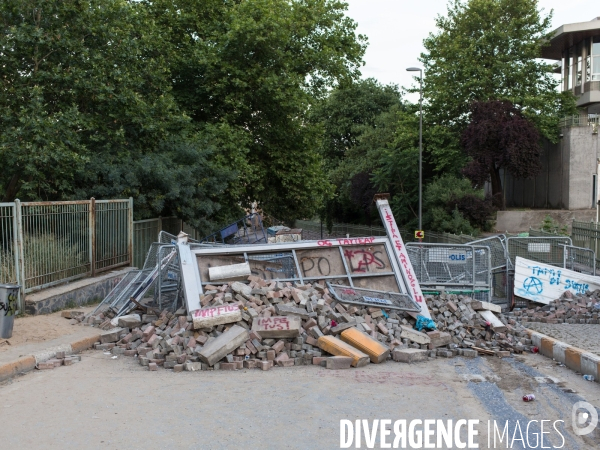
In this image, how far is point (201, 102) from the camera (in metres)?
25.4

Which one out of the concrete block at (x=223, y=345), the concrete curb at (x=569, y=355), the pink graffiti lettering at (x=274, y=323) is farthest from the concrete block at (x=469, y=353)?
the concrete block at (x=223, y=345)

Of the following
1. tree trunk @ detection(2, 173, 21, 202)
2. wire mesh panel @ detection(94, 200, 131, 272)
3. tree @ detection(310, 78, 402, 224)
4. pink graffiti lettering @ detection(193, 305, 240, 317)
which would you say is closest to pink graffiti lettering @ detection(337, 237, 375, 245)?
pink graffiti lettering @ detection(193, 305, 240, 317)

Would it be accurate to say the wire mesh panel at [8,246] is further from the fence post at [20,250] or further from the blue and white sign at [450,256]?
the blue and white sign at [450,256]

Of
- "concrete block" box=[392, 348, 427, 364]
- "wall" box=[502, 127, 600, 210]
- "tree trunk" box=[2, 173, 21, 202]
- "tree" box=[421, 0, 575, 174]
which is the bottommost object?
"concrete block" box=[392, 348, 427, 364]

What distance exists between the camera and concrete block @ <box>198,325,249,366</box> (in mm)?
8656

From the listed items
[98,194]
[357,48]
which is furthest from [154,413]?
[357,48]

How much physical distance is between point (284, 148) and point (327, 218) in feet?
115

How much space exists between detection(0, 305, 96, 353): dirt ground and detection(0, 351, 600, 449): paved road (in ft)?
4.15

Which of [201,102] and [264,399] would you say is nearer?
[264,399]

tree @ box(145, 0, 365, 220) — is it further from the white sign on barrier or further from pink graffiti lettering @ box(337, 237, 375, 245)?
pink graffiti lettering @ box(337, 237, 375, 245)

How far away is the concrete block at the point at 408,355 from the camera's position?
30.2ft

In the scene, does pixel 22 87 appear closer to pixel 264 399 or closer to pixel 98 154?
pixel 98 154

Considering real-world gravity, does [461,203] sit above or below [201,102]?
below

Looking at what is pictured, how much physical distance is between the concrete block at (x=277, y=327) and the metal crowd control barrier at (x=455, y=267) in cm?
646
